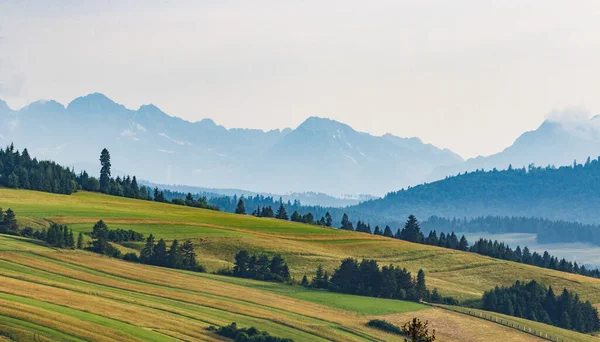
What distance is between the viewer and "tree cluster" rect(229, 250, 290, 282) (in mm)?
129375

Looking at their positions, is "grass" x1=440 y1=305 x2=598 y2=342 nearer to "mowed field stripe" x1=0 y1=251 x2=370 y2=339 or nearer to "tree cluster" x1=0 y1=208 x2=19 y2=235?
"mowed field stripe" x1=0 y1=251 x2=370 y2=339

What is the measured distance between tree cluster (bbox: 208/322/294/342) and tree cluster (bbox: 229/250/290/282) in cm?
4406

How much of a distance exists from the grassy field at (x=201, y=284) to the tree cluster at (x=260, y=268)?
9.20 feet

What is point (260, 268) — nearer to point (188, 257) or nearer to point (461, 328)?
point (188, 257)

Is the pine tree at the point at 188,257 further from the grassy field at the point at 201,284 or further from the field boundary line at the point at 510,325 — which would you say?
the field boundary line at the point at 510,325

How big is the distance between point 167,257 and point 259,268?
1370cm

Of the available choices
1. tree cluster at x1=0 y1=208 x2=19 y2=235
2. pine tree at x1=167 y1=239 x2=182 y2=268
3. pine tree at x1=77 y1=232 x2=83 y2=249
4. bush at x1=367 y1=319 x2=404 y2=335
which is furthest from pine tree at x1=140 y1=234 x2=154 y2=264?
bush at x1=367 y1=319 x2=404 y2=335

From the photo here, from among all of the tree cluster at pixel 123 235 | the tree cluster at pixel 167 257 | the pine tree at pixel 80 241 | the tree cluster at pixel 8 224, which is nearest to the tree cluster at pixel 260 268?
the tree cluster at pixel 167 257

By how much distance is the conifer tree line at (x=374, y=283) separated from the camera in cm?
12850

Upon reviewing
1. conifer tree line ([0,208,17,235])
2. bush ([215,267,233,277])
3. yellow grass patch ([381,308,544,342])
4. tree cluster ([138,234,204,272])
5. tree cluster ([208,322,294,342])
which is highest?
conifer tree line ([0,208,17,235])

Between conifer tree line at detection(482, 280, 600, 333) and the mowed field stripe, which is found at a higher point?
conifer tree line at detection(482, 280, 600, 333)

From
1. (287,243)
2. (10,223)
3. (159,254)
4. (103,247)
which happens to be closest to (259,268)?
(159,254)

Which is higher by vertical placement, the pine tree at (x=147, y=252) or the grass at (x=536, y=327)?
the pine tree at (x=147, y=252)

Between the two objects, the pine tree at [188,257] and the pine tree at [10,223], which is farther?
the pine tree at [10,223]
